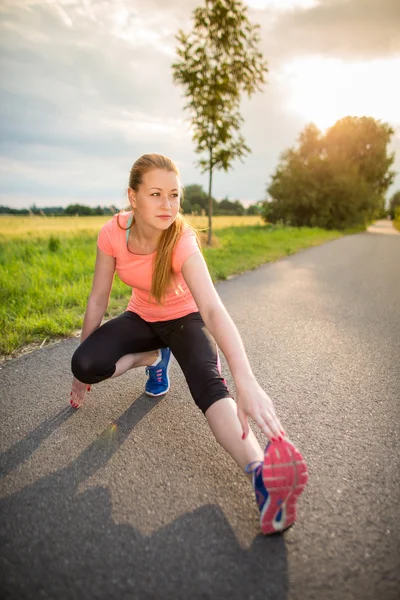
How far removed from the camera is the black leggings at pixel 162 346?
5.91ft

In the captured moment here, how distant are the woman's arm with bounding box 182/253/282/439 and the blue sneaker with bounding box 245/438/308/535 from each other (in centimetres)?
7

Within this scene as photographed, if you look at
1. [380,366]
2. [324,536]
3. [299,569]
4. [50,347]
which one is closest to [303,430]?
[324,536]

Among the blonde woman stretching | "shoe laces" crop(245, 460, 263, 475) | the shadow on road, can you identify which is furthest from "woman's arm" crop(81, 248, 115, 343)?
"shoe laces" crop(245, 460, 263, 475)

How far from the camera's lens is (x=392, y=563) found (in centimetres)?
131

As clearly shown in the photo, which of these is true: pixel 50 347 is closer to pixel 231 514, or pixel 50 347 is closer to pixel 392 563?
pixel 231 514

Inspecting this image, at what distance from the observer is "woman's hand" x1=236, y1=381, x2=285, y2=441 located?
4.67ft

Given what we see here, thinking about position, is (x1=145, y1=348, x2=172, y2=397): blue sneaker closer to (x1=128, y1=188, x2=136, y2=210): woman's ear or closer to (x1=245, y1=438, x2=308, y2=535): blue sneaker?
(x1=128, y1=188, x2=136, y2=210): woman's ear

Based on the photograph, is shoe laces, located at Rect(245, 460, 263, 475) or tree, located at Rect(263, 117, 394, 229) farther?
tree, located at Rect(263, 117, 394, 229)

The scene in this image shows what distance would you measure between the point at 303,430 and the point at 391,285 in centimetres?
553

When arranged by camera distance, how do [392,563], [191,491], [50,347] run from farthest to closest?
[50,347], [191,491], [392,563]

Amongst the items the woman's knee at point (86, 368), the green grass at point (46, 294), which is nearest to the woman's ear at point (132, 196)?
the woman's knee at point (86, 368)


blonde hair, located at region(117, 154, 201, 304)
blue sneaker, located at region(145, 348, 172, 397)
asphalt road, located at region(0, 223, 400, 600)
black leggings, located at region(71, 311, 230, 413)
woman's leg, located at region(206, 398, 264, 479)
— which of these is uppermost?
blonde hair, located at region(117, 154, 201, 304)

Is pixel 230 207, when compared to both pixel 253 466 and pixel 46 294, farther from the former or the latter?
pixel 253 466

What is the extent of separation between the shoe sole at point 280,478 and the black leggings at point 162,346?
16.2 inches
